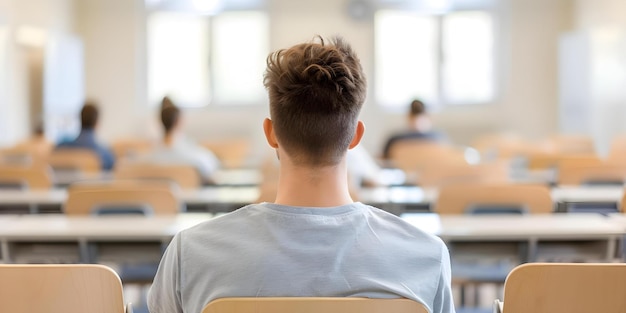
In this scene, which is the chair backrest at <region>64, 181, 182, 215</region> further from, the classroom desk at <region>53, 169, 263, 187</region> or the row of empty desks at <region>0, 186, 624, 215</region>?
the classroom desk at <region>53, 169, 263, 187</region>

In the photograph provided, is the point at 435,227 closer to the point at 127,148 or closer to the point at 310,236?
the point at 310,236

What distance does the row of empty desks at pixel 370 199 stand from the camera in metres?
4.26

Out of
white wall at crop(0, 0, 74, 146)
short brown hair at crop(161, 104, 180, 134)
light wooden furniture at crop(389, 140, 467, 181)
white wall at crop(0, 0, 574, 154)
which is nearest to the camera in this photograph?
short brown hair at crop(161, 104, 180, 134)

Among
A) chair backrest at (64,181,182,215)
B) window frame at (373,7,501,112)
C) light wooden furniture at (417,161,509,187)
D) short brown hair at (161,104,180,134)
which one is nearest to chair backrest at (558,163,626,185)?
light wooden furniture at (417,161,509,187)

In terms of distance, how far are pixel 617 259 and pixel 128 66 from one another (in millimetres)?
11749

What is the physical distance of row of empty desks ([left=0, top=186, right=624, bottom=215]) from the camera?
4.26 metres

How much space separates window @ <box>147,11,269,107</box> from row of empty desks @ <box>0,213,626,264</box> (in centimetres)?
1070

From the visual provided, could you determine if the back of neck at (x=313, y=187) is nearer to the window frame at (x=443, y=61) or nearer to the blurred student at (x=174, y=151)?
the blurred student at (x=174, y=151)

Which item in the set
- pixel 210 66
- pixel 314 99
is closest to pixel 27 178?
pixel 314 99

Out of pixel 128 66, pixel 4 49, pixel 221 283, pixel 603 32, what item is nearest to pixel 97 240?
pixel 221 283

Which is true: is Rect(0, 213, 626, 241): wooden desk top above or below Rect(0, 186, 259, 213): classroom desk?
above

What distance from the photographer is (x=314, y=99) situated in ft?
5.60

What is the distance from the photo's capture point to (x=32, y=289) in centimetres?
185

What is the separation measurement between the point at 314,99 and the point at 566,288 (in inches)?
26.3
